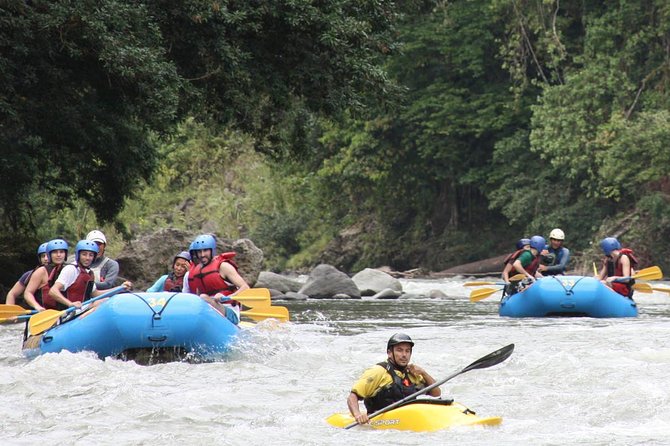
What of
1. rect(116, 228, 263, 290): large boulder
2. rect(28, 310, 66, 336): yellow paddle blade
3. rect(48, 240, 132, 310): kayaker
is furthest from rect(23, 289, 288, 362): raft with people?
rect(116, 228, 263, 290): large boulder

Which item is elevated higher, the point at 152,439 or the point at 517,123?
the point at 517,123

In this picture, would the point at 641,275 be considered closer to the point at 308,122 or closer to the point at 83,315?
the point at 308,122

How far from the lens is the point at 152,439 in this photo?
820 cm

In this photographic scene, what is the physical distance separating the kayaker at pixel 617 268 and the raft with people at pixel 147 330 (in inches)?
296

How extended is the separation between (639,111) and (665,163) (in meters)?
2.90

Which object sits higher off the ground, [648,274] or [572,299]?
[648,274]

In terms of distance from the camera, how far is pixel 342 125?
23.4 m

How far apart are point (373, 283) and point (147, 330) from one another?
16339 mm

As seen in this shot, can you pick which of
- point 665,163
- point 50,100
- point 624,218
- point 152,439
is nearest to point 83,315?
point 152,439

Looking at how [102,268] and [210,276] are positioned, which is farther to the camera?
[102,268]

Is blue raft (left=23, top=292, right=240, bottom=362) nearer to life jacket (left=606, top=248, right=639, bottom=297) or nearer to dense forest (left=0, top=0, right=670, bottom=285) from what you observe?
dense forest (left=0, top=0, right=670, bottom=285)

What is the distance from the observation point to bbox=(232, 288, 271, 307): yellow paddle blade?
12977mm

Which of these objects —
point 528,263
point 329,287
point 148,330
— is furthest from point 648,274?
point 148,330

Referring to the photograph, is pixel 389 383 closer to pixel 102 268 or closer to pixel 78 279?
pixel 78 279
